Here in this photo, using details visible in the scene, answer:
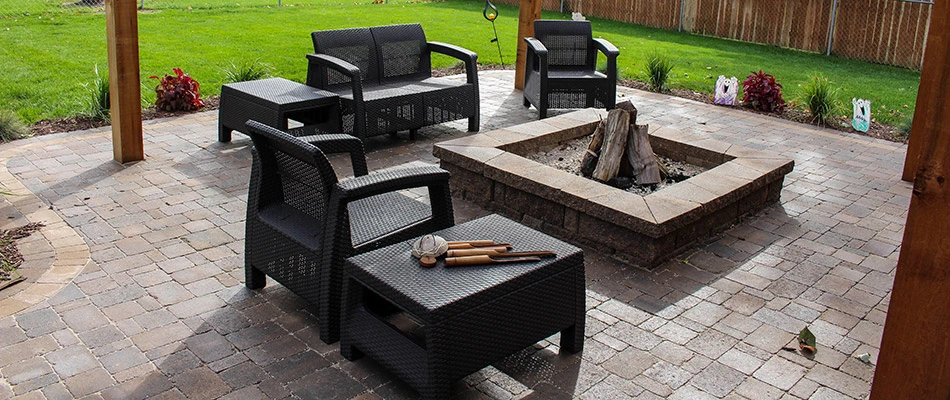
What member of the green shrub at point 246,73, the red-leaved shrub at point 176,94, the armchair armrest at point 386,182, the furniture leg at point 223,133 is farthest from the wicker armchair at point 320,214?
the green shrub at point 246,73

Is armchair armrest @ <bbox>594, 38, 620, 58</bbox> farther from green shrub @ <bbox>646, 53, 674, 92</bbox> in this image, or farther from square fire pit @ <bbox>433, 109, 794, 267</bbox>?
square fire pit @ <bbox>433, 109, 794, 267</bbox>

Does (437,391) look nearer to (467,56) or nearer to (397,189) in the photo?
(397,189)

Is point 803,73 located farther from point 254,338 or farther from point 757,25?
point 254,338

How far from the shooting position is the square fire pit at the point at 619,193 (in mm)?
4770

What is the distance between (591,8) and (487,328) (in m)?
14.3

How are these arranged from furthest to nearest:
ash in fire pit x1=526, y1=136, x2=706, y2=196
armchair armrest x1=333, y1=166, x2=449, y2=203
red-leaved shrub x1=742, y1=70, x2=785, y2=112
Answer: red-leaved shrub x1=742, y1=70, x2=785, y2=112 < ash in fire pit x1=526, y1=136, x2=706, y2=196 < armchair armrest x1=333, y1=166, x2=449, y2=203

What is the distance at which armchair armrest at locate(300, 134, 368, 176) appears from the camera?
13.8 feet

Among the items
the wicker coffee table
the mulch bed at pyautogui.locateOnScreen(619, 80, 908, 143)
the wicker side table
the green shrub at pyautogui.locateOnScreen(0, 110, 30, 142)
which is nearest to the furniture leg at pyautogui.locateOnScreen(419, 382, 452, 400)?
the wicker coffee table

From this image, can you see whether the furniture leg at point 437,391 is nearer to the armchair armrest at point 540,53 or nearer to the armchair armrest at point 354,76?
the armchair armrest at point 354,76

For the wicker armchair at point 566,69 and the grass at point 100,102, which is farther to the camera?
the wicker armchair at point 566,69

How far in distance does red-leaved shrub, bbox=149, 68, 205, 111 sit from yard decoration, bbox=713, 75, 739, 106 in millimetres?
5138

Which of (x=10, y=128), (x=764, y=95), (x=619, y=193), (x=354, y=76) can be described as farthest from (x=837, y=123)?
(x=10, y=128)

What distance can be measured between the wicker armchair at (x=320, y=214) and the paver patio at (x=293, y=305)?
0.22m

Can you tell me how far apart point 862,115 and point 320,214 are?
19.5 feet
